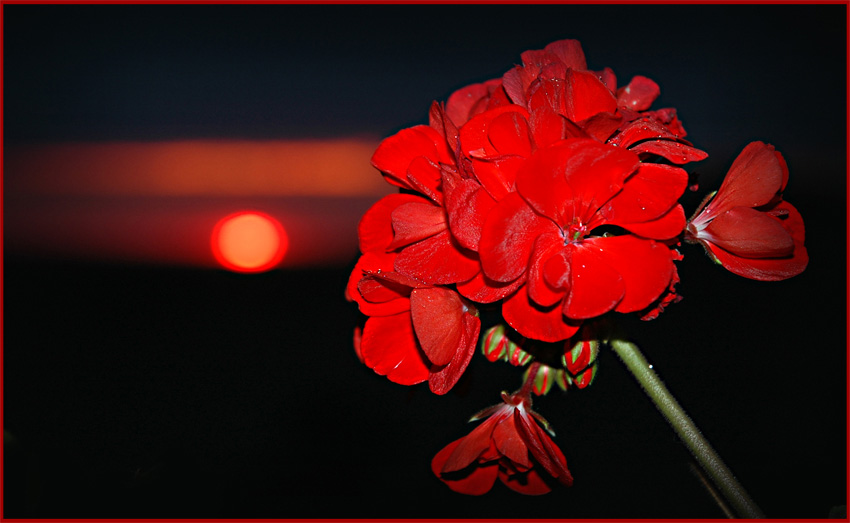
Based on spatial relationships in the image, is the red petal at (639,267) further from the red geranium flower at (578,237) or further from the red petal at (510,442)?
the red petal at (510,442)

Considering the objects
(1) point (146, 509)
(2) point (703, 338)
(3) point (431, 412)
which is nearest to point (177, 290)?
(3) point (431, 412)

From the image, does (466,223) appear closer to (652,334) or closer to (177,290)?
(652,334)

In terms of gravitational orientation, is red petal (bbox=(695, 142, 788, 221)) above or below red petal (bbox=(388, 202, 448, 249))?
below

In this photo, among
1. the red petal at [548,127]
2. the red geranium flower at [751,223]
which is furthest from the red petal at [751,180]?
the red petal at [548,127]

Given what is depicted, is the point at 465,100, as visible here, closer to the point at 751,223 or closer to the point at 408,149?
the point at 408,149

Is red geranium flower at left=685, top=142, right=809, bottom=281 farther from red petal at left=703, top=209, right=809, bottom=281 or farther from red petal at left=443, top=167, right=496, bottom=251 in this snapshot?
red petal at left=443, top=167, right=496, bottom=251

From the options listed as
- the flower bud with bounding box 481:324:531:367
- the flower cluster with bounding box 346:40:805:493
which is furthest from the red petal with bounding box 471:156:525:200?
the flower bud with bounding box 481:324:531:367

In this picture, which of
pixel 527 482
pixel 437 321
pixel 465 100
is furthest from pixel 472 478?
pixel 465 100
